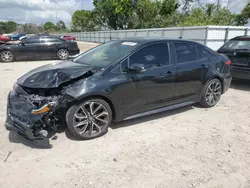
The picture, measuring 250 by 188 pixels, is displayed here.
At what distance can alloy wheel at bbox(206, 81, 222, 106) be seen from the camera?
16.0 ft

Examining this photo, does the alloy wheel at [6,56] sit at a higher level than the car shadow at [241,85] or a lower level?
higher

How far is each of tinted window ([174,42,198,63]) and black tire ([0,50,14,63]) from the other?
415 inches

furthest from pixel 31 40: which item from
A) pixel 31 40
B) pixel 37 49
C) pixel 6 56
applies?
pixel 6 56

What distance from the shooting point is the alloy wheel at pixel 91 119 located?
332 cm

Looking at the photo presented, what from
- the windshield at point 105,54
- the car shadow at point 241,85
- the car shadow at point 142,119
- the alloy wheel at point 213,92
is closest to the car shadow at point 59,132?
the car shadow at point 142,119

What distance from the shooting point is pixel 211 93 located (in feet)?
16.2

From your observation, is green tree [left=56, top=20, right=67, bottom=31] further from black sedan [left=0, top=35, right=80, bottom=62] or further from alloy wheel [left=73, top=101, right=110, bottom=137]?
alloy wheel [left=73, top=101, right=110, bottom=137]

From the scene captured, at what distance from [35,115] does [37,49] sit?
33.4 feet

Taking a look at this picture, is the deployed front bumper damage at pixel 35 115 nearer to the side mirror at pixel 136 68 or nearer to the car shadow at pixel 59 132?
the car shadow at pixel 59 132

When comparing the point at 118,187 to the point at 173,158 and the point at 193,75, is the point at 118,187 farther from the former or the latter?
the point at 193,75

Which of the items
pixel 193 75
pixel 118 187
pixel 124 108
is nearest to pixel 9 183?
pixel 118 187

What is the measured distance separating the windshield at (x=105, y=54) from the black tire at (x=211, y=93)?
2.04 metres

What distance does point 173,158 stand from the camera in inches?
119

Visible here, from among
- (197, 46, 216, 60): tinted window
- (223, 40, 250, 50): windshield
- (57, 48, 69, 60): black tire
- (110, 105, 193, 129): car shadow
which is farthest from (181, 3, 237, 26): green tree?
(110, 105, 193, 129): car shadow
